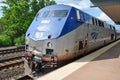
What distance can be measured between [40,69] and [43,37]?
1538mm

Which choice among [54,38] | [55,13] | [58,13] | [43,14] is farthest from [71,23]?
[43,14]

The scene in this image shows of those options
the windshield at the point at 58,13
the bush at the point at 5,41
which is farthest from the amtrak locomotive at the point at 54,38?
the bush at the point at 5,41

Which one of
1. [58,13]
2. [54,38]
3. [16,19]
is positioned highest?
[16,19]

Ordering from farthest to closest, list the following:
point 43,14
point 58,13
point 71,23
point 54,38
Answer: point 43,14 < point 58,13 < point 71,23 < point 54,38

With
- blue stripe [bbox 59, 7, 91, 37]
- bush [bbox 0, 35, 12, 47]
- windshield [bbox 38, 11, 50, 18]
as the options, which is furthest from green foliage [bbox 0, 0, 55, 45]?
blue stripe [bbox 59, 7, 91, 37]

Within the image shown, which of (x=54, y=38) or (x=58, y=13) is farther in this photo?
(x=58, y=13)

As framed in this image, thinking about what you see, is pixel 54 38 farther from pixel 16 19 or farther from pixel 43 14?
pixel 16 19

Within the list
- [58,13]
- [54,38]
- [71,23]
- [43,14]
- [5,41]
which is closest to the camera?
[54,38]

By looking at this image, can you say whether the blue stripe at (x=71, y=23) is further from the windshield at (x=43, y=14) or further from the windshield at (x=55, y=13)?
the windshield at (x=43, y=14)

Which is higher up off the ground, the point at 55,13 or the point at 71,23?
the point at 55,13

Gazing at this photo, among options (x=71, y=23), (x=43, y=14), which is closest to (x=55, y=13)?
(x=43, y=14)

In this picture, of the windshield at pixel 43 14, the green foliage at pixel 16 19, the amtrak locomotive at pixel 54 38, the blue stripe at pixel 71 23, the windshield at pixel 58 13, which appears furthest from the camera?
the green foliage at pixel 16 19

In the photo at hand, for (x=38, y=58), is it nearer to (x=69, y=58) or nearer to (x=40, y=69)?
(x=40, y=69)

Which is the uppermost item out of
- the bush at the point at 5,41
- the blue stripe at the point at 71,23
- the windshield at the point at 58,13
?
the windshield at the point at 58,13
